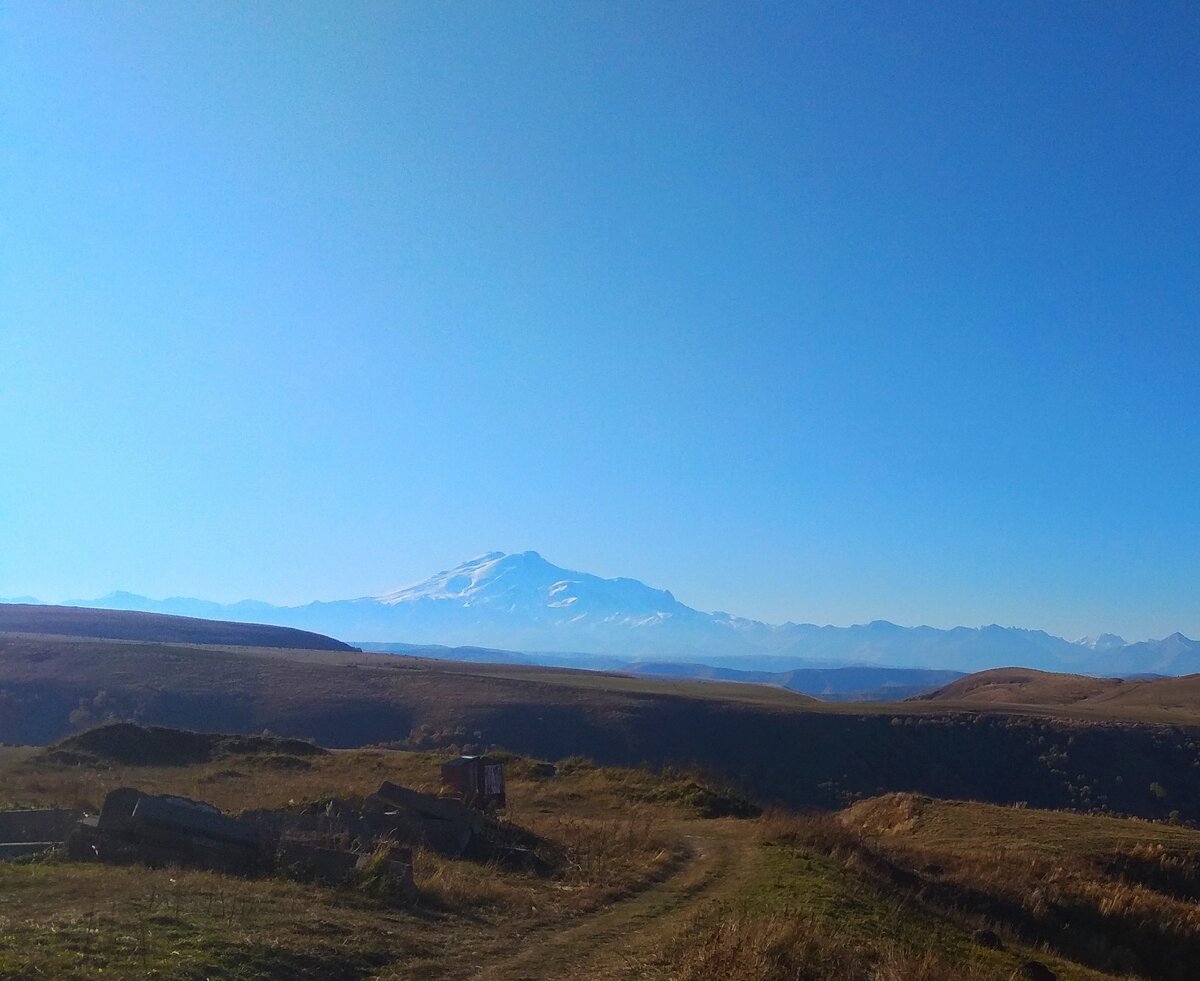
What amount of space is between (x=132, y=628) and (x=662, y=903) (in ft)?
449

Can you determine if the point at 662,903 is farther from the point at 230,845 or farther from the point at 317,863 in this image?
the point at 230,845

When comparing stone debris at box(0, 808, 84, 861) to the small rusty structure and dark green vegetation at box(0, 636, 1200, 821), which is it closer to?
the small rusty structure

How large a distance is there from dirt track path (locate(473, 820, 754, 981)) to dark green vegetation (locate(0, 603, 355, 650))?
11657 cm

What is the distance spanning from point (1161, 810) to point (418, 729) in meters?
40.1

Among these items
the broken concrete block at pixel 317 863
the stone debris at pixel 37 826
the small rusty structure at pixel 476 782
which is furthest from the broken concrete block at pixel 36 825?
the small rusty structure at pixel 476 782

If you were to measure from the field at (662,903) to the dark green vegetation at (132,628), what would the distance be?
359 feet

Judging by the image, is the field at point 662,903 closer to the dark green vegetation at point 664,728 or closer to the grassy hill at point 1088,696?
the dark green vegetation at point 664,728

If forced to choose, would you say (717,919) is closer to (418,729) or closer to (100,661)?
(418,729)

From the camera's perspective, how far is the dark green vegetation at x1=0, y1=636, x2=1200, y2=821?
54812 mm

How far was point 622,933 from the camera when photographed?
11133mm

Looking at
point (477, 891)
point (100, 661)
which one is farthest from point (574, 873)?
point (100, 661)

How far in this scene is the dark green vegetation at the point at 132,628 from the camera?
4921 inches

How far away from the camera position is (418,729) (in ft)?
194

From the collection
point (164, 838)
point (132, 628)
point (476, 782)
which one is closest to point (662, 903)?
point (164, 838)
